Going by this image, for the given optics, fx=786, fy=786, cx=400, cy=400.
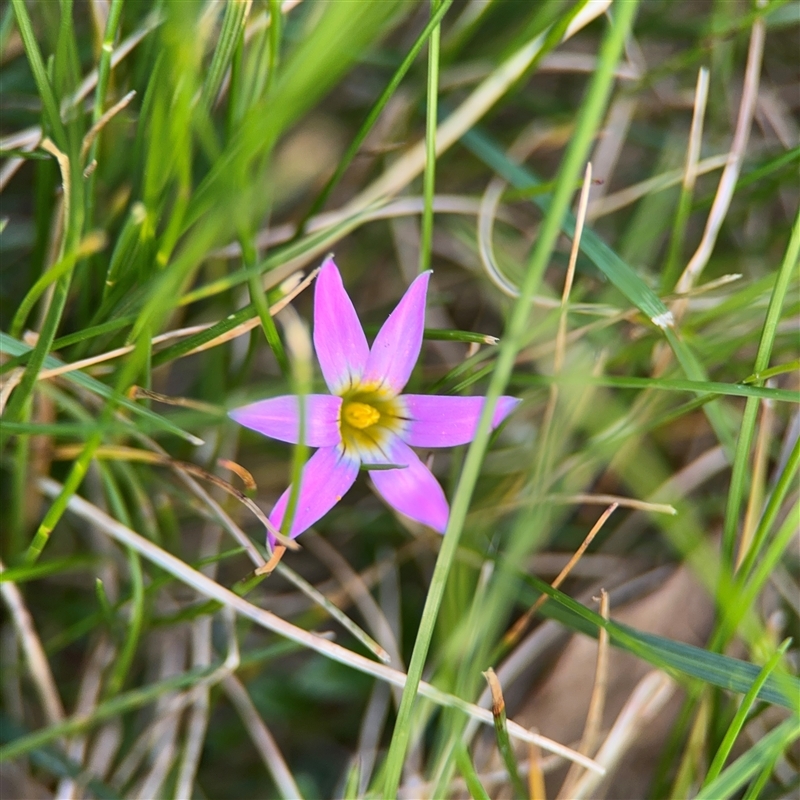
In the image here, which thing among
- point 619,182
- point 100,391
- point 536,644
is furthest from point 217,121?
point 536,644

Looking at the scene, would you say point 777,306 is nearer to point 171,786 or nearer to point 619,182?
point 619,182

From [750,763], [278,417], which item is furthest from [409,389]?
[750,763]

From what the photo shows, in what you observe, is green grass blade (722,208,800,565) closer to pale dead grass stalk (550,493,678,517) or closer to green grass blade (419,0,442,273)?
pale dead grass stalk (550,493,678,517)

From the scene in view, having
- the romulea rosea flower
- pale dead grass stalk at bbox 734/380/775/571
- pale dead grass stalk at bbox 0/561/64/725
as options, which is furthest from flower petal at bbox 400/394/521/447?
pale dead grass stalk at bbox 0/561/64/725

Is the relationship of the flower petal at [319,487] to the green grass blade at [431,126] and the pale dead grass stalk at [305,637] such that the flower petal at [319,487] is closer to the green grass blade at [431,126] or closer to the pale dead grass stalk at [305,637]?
the pale dead grass stalk at [305,637]

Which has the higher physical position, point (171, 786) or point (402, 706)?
point (402, 706)

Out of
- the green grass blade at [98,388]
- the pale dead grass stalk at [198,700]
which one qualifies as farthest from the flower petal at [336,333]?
the pale dead grass stalk at [198,700]

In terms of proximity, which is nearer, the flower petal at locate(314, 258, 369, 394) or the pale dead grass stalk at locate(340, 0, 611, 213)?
the flower petal at locate(314, 258, 369, 394)
